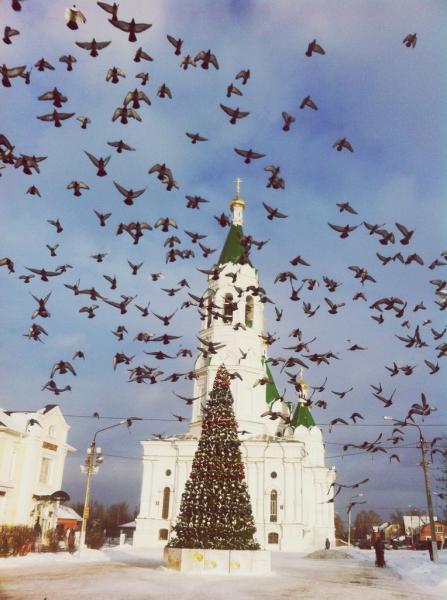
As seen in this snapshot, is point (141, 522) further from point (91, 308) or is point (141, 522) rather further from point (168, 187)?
point (168, 187)

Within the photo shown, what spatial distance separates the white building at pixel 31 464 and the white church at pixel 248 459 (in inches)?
430

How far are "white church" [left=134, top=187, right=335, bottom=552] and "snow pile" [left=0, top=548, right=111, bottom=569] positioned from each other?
16873 millimetres

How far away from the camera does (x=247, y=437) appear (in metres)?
49.8

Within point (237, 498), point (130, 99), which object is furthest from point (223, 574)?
point (130, 99)

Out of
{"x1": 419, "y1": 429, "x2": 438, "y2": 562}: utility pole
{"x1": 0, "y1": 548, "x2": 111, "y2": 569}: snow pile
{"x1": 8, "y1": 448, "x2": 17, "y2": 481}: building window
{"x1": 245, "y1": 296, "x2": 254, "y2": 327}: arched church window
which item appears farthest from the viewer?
{"x1": 245, "y1": 296, "x2": 254, "y2": 327}: arched church window

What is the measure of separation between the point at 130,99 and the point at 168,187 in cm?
189

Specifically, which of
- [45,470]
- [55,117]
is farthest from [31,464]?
[55,117]

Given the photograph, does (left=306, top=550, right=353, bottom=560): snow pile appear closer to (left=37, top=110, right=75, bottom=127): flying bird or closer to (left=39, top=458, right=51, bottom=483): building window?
(left=39, top=458, right=51, bottom=483): building window

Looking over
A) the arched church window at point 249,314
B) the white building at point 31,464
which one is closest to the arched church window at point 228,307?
the arched church window at point 249,314

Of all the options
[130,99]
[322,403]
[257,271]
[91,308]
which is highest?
[257,271]

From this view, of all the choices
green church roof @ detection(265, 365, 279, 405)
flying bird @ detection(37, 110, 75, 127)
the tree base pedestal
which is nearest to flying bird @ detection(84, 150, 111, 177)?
flying bird @ detection(37, 110, 75, 127)

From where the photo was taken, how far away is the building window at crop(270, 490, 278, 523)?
4622cm

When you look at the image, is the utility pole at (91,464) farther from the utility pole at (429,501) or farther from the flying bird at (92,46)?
the flying bird at (92,46)

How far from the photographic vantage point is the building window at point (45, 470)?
3817 centimetres
